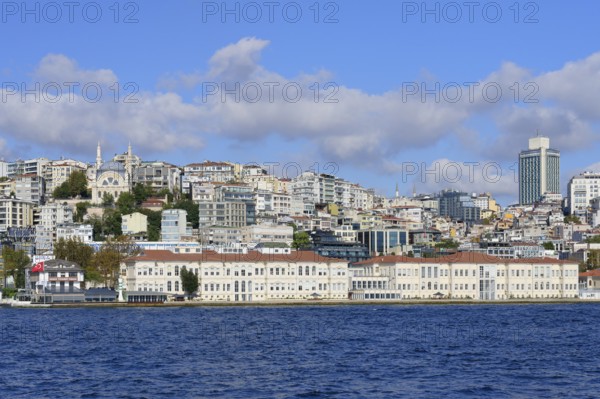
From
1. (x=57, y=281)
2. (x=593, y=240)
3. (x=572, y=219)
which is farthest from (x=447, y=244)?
(x=57, y=281)

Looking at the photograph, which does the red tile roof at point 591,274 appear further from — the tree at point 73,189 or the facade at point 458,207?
the facade at point 458,207

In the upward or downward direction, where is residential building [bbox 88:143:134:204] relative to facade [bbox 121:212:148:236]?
upward

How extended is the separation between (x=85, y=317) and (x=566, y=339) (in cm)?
2918

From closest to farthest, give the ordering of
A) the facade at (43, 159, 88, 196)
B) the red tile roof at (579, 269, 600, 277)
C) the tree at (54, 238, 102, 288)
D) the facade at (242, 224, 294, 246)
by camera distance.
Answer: the tree at (54, 238, 102, 288) < the red tile roof at (579, 269, 600, 277) < the facade at (242, 224, 294, 246) < the facade at (43, 159, 88, 196)

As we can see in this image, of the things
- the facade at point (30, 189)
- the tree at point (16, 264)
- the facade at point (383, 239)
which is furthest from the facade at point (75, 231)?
the facade at point (383, 239)

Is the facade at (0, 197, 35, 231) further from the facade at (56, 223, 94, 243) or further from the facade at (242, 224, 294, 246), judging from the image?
the facade at (242, 224, 294, 246)

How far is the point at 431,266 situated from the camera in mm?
89500

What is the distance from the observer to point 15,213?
124 metres

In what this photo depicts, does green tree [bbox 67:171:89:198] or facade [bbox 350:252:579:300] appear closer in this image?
facade [bbox 350:252:579:300]

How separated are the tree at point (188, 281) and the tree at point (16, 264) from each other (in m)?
15.9

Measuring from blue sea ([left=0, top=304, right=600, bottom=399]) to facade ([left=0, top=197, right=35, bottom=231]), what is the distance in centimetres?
6008

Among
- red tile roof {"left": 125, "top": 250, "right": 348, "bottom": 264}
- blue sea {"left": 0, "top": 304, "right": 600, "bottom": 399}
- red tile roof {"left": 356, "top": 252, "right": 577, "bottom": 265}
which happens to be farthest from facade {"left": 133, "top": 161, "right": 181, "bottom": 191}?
blue sea {"left": 0, "top": 304, "right": 600, "bottom": 399}

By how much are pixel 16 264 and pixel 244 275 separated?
76.2 feet

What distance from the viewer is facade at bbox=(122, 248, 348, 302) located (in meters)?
83.4
